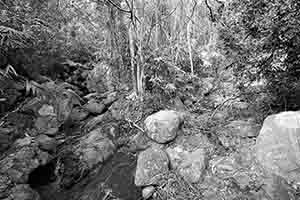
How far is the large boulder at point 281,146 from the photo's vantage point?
1.51m

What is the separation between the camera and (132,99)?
142 inches

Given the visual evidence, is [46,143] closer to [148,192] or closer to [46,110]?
[46,110]

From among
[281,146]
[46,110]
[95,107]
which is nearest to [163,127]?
[281,146]

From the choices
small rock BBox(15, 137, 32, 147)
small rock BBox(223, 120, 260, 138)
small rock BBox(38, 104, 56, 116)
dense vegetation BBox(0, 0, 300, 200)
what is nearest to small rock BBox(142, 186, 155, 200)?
dense vegetation BBox(0, 0, 300, 200)

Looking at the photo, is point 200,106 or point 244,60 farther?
point 200,106

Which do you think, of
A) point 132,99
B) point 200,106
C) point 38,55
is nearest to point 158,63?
point 132,99

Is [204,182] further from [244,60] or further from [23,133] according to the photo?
[23,133]

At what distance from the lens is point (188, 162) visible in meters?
2.16

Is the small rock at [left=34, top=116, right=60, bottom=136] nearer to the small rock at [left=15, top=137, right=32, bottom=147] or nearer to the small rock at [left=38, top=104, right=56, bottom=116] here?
the small rock at [left=38, top=104, right=56, bottom=116]

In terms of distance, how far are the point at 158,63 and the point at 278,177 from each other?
9.72ft

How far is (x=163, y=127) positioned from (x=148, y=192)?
0.98 metres

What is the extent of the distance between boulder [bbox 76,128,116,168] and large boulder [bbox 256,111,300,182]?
2.27 meters

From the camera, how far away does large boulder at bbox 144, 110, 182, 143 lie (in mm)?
2555

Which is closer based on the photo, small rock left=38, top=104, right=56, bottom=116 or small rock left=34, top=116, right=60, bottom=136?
small rock left=34, top=116, right=60, bottom=136
